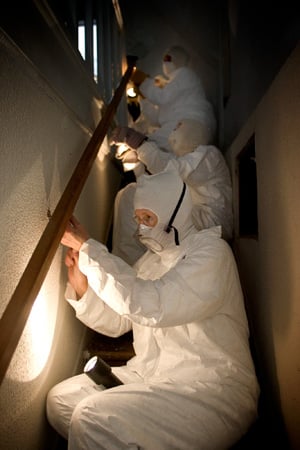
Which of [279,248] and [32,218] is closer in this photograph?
[32,218]

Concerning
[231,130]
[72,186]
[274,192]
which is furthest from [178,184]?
[231,130]

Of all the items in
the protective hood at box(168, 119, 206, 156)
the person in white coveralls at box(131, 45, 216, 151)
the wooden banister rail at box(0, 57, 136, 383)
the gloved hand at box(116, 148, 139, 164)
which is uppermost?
the person in white coveralls at box(131, 45, 216, 151)

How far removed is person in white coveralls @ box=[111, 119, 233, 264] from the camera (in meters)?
2.45

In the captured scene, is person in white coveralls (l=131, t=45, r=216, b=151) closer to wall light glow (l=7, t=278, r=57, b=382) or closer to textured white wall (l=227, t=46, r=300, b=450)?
textured white wall (l=227, t=46, r=300, b=450)

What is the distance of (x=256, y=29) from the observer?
2.26 metres

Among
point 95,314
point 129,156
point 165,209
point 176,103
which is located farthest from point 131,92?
point 95,314

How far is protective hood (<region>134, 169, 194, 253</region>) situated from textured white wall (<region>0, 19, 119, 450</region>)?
0.41 metres

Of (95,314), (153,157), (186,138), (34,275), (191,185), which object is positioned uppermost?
(186,138)

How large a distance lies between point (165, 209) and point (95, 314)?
650 millimetres

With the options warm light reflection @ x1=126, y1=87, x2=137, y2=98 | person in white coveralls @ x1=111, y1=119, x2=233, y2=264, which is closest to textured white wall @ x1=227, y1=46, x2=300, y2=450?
person in white coveralls @ x1=111, y1=119, x2=233, y2=264

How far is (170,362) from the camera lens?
58.2 inches

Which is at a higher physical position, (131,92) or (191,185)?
(131,92)

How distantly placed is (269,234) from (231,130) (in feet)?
6.45

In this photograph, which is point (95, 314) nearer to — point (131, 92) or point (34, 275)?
point (34, 275)
